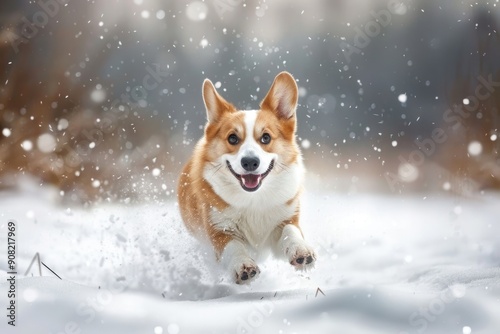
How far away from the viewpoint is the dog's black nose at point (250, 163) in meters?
2.06

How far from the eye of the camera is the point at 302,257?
2055mm

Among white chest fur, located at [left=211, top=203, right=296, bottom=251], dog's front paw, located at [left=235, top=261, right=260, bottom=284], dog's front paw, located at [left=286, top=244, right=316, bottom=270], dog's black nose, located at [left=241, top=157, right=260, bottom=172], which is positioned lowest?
dog's front paw, located at [left=235, top=261, right=260, bottom=284]

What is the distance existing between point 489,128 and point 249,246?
127cm

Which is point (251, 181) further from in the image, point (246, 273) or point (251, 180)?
point (246, 273)

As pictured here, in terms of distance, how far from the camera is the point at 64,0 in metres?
2.66

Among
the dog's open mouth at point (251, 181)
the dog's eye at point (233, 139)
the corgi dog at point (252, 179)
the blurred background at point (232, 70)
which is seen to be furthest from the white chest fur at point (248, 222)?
the blurred background at point (232, 70)

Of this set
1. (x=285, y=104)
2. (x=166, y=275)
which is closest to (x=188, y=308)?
(x=166, y=275)

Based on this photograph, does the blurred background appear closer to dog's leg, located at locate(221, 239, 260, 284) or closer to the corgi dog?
the corgi dog

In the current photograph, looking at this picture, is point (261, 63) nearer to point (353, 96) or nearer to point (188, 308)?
point (353, 96)

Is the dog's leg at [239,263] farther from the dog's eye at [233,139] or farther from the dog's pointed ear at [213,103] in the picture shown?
the dog's pointed ear at [213,103]

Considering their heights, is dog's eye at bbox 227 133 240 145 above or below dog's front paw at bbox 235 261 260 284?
above

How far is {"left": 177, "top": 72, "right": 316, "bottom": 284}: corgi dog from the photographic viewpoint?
2166 mm

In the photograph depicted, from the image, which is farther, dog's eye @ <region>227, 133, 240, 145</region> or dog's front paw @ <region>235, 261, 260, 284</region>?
dog's eye @ <region>227, 133, 240, 145</region>

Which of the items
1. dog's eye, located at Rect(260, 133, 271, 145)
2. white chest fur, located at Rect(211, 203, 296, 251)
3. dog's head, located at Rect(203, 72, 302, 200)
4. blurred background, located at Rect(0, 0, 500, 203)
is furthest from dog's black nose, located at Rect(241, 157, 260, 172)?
blurred background, located at Rect(0, 0, 500, 203)
